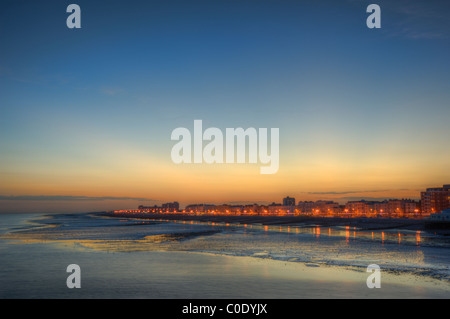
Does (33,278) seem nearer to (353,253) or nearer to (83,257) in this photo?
(83,257)

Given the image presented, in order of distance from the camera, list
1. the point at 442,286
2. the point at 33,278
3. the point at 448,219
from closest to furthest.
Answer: the point at 442,286, the point at 33,278, the point at 448,219

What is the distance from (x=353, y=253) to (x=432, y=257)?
672 cm

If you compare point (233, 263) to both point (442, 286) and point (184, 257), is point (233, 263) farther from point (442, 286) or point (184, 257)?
point (442, 286)

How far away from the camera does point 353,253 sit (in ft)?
109

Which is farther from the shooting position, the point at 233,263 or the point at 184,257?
the point at 184,257

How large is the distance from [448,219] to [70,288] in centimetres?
8654
